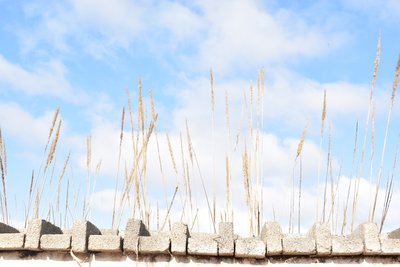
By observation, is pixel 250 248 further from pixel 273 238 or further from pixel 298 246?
pixel 298 246

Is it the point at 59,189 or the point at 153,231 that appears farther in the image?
the point at 59,189

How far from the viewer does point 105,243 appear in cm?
441

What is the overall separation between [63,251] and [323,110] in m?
2.35

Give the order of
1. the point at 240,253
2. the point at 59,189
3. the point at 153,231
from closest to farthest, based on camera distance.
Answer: the point at 240,253 < the point at 153,231 < the point at 59,189

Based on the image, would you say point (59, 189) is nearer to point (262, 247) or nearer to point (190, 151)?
point (190, 151)

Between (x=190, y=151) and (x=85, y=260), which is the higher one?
(x=190, y=151)

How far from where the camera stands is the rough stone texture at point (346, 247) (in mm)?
4324

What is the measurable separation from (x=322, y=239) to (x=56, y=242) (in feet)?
5.75

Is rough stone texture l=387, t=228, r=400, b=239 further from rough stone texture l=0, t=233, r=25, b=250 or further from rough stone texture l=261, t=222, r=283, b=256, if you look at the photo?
rough stone texture l=0, t=233, r=25, b=250

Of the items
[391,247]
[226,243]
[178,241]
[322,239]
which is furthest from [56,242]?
[391,247]

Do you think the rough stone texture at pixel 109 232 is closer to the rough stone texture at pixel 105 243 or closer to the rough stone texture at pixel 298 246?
the rough stone texture at pixel 105 243

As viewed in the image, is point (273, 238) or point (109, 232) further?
point (109, 232)

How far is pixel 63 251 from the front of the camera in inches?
177

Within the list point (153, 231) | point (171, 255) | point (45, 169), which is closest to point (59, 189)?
point (45, 169)
